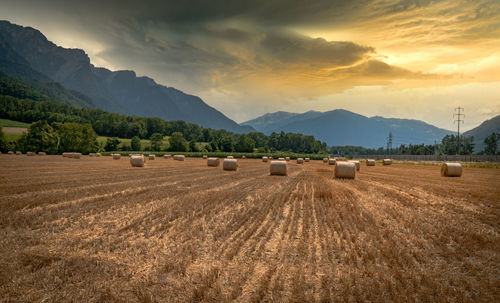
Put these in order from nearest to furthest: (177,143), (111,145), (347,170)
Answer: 1. (347,170)
2. (111,145)
3. (177,143)

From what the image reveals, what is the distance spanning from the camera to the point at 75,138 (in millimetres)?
90250

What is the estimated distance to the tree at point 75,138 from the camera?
89.1 metres

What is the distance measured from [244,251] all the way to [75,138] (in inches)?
4017

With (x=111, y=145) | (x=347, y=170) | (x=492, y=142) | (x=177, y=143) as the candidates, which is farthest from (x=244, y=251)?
(x=492, y=142)

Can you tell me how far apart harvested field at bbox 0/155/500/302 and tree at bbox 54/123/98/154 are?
297 ft

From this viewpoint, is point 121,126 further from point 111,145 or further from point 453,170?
point 453,170

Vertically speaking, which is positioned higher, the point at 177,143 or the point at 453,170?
the point at 177,143

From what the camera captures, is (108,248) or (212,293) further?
(108,248)

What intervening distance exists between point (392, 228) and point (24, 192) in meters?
16.9

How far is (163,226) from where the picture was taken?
28.6 feet

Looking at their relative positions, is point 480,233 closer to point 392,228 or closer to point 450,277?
point 392,228

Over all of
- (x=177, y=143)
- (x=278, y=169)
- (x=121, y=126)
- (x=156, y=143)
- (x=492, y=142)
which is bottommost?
(x=278, y=169)

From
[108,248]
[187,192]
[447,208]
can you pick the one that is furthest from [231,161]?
[108,248]

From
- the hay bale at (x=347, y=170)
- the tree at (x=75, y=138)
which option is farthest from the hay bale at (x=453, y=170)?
the tree at (x=75, y=138)
